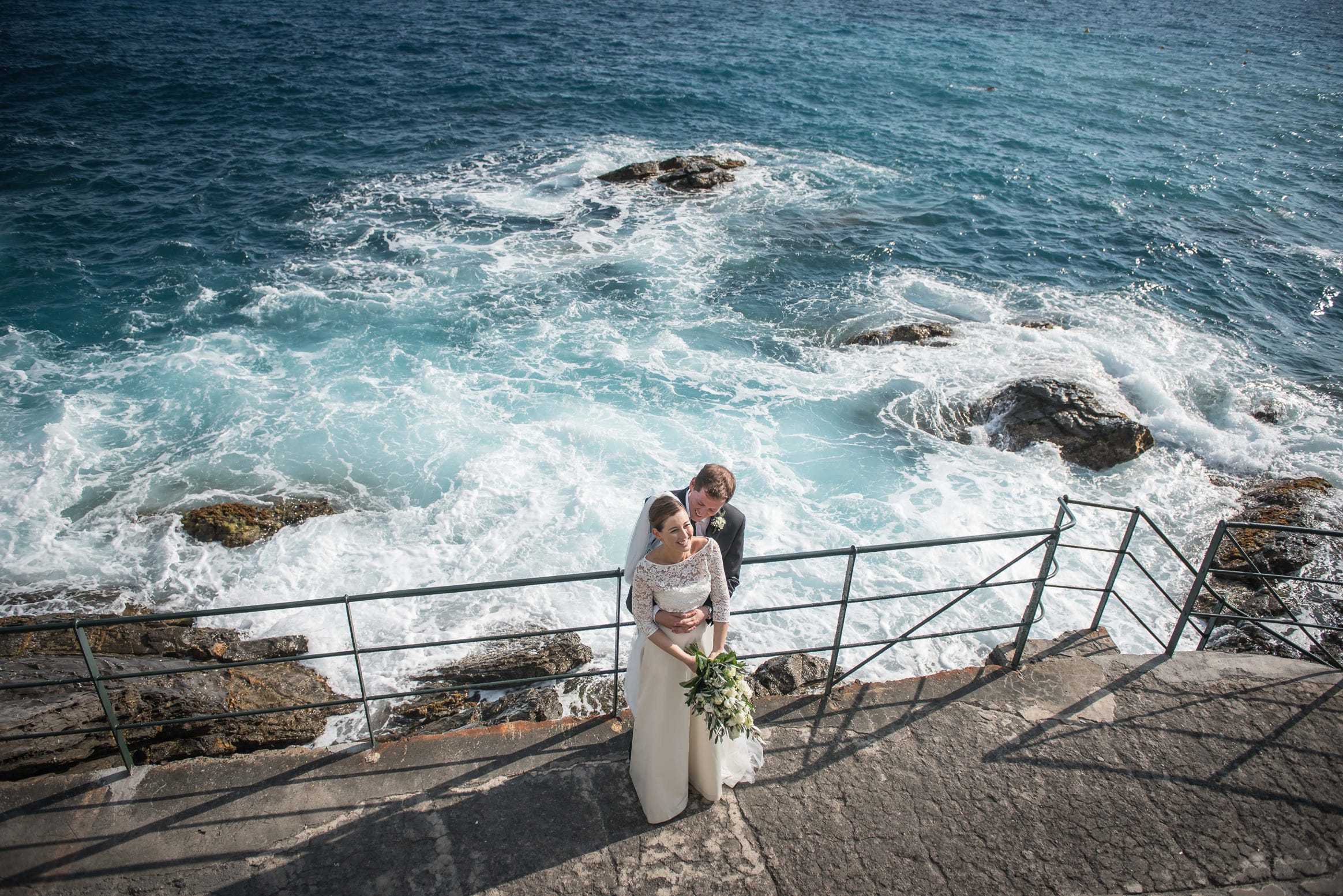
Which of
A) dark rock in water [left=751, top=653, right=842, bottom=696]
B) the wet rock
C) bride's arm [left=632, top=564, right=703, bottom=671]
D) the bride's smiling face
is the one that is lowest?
the wet rock

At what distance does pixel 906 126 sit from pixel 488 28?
84.2 feet

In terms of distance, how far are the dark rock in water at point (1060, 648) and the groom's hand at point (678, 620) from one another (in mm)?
2776

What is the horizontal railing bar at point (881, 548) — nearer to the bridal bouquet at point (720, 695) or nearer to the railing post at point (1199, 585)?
the bridal bouquet at point (720, 695)

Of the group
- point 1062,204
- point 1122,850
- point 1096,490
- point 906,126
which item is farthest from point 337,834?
point 906,126

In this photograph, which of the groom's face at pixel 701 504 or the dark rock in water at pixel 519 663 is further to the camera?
the dark rock in water at pixel 519 663

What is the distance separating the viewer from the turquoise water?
11180 millimetres

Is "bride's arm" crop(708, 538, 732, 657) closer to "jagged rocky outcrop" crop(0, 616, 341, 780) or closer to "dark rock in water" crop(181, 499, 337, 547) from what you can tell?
"jagged rocky outcrop" crop(0, 616, 341, 780)

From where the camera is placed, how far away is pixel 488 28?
42.8 m

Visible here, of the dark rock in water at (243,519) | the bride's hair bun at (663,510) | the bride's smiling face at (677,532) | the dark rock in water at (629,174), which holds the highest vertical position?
the bride's hair bun at (663,510)

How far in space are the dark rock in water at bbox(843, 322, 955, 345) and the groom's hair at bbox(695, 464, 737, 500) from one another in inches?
501

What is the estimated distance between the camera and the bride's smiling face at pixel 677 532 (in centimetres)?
396

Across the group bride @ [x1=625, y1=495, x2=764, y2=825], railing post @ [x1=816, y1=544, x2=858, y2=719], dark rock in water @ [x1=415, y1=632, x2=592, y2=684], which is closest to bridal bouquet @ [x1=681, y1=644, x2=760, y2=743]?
bride @ [x1=625, y1=495, x2=764, y2=825]

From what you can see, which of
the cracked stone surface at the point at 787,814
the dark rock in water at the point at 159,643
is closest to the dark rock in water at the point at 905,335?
the cracked stone surface at the point at 787,814

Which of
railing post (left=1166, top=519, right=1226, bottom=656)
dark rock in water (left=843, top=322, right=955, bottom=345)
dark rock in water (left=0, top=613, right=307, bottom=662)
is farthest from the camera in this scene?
dark rock in water (left=843, top=322, right=955, bottom=345)
